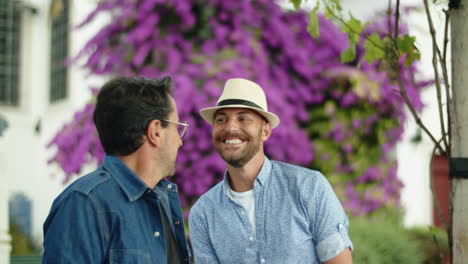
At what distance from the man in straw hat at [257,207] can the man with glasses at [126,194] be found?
2.29 feet

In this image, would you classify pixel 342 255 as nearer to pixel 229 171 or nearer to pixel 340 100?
pixel 229 171

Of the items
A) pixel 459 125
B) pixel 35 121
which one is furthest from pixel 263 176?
pixel 35 121

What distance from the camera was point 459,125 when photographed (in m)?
2.45

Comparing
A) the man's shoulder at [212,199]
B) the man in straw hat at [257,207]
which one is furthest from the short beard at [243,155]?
the man's shoulder at [212,199]

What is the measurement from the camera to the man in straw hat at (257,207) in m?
2.87

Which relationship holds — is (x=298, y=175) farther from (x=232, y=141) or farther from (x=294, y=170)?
(x=232, y=141)

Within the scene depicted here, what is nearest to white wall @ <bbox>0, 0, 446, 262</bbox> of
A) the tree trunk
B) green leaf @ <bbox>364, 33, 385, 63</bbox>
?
green leaf @ <bbox>364, 33, 385, 63</bbox>

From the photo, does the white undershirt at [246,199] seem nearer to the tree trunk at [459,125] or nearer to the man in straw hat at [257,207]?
the man in straw hat at [257,207]

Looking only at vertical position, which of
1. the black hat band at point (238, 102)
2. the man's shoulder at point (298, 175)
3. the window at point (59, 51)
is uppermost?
the window at point (59, 51)

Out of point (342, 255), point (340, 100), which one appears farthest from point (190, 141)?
point (342, 255)

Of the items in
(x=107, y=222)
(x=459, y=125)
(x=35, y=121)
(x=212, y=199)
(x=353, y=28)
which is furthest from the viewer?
(x=35, y=121)

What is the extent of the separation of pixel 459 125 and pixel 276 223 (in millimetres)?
1011

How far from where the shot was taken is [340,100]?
301 inches

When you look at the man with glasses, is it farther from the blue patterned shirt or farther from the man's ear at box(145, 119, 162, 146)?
the blue patterned shirt
